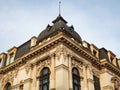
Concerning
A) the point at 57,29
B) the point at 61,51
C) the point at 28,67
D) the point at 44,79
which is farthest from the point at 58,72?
the point at 57,29

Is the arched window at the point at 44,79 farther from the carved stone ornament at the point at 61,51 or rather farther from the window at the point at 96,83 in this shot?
the window at the point at 96,83

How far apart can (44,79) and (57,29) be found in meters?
6.93

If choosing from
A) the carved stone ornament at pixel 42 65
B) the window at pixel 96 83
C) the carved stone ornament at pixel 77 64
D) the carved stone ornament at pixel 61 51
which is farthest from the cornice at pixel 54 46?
the window at pixel 96 83

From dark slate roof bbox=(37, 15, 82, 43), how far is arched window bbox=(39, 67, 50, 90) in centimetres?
507

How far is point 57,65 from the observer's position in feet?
92.5

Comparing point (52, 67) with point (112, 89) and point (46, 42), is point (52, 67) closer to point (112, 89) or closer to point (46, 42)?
point (46, 42)

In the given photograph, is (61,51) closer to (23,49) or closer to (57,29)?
(57,29)

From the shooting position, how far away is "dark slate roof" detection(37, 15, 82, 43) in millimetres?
32106

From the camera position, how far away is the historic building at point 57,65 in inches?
1117

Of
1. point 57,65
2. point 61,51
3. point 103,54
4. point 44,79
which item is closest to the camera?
point 57,65

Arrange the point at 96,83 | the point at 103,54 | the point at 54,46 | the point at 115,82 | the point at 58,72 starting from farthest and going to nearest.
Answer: the point at 103,54, the point at 115,82, the point at 96,83, the point at 54,46, the point at 58,72

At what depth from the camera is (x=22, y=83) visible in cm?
3161

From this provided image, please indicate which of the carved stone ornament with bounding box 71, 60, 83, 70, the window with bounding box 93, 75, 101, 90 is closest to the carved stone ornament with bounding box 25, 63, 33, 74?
the carved stone ornament with bounding box 71, 60, 83, 70

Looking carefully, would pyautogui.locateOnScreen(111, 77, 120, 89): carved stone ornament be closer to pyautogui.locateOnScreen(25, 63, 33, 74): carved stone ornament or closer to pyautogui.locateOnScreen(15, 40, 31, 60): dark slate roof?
pyautogui.locateOnScreen(25, 63, 33, 74): carved stone ornament
